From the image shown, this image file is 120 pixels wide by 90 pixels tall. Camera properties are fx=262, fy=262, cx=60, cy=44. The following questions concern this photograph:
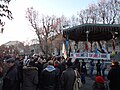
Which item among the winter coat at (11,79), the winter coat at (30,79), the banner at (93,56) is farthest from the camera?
the banner at (93,56)

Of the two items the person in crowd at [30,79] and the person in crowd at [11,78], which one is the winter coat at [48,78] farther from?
Answer: the person in crowd at [11,78]

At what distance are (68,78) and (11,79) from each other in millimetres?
2103

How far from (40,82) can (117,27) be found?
14962 millimetres

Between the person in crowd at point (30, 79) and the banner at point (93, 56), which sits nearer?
the person in crowd at point (30, 79)

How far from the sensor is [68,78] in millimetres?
8609

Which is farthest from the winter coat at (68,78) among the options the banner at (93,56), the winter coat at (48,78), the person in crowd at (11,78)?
the banner at (93,56)

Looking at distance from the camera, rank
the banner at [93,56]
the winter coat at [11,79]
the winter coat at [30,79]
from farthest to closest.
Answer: the banner at [93,56], the winter coat at [30,79], the winter coat at [11,79]

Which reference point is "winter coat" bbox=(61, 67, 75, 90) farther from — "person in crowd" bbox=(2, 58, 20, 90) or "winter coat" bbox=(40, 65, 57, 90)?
"person in crowd" bbox=(2, 58, 20, 90)

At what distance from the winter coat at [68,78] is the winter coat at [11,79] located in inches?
70.9

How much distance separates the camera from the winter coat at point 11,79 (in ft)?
23.8

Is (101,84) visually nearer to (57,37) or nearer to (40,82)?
(40,82)

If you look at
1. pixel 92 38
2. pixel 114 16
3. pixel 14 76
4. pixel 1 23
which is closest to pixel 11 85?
pixel 14 76

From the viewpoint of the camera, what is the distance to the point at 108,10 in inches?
2247

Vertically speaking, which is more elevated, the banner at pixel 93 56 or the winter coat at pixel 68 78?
the banner at pixel 93 56
